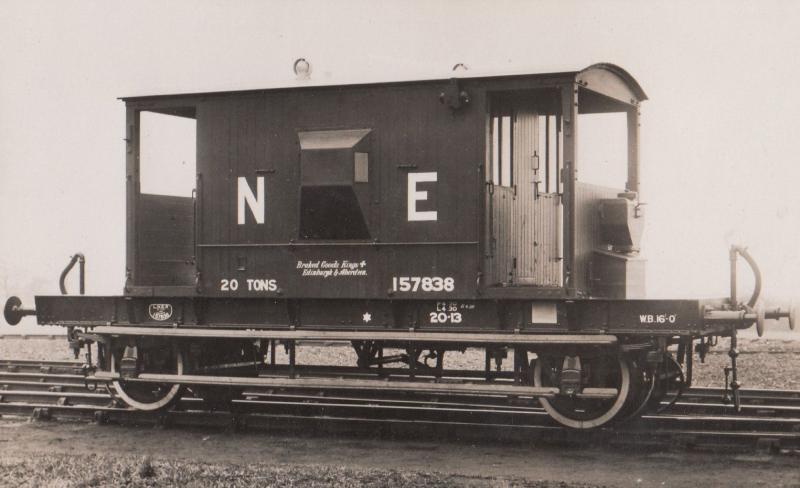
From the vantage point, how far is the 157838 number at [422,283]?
29.5 ft

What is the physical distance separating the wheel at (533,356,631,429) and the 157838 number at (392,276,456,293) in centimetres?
114

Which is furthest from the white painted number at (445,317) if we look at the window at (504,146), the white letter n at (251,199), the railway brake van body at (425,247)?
the white letter n at (251,199)

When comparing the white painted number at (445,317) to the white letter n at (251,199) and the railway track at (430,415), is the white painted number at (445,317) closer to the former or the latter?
the railway track at (430,415)

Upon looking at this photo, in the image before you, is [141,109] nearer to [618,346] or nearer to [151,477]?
[151,477]

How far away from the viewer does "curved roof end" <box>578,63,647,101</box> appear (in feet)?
30.0

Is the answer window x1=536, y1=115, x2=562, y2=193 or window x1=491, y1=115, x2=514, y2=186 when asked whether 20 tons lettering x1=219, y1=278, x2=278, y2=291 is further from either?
window x1=536, y1=115, x2=562, y2=193

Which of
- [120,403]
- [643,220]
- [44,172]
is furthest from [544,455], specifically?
[44,172]

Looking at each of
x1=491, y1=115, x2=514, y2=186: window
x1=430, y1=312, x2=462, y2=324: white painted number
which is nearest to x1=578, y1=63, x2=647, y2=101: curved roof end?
x1=491, y1=115, x2=514, y2=186: window

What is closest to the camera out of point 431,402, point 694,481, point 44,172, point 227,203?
point 694,481

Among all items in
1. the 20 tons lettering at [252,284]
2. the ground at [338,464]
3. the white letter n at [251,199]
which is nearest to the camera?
the ground at [338,464]

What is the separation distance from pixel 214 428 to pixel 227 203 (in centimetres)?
244

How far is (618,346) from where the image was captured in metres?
8.68

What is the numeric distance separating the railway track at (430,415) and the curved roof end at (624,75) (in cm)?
344

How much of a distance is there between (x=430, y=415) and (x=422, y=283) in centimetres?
179
